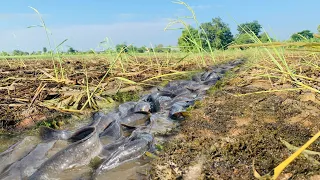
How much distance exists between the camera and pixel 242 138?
81.0 inches

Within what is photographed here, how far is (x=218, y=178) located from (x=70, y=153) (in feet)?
2.97

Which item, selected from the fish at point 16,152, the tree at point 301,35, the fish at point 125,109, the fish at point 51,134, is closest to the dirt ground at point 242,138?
the tree at point 301,35

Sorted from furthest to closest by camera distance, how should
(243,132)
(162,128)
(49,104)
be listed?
(49,104)
(162,128)
(243,132)

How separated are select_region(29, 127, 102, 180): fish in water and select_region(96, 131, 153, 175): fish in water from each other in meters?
0.13

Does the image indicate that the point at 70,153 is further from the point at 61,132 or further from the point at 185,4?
the point at 185,4

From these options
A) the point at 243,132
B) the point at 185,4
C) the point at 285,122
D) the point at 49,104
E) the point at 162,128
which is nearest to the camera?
the point at 243,132

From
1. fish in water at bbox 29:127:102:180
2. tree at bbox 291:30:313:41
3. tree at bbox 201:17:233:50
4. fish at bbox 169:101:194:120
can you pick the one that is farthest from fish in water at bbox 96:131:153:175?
tree at bbox 201:17:233:50

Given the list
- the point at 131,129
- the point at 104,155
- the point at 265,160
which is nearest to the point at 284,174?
the point at 265,160

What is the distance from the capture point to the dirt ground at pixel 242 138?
64.4 inches

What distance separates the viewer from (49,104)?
3652mm

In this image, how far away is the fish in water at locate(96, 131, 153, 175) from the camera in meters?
1.87

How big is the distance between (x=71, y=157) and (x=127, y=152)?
342mm

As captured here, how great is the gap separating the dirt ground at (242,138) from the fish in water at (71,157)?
440 millimetres

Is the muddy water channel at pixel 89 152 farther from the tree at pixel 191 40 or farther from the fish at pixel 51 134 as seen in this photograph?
the tree at pixel 191 40
